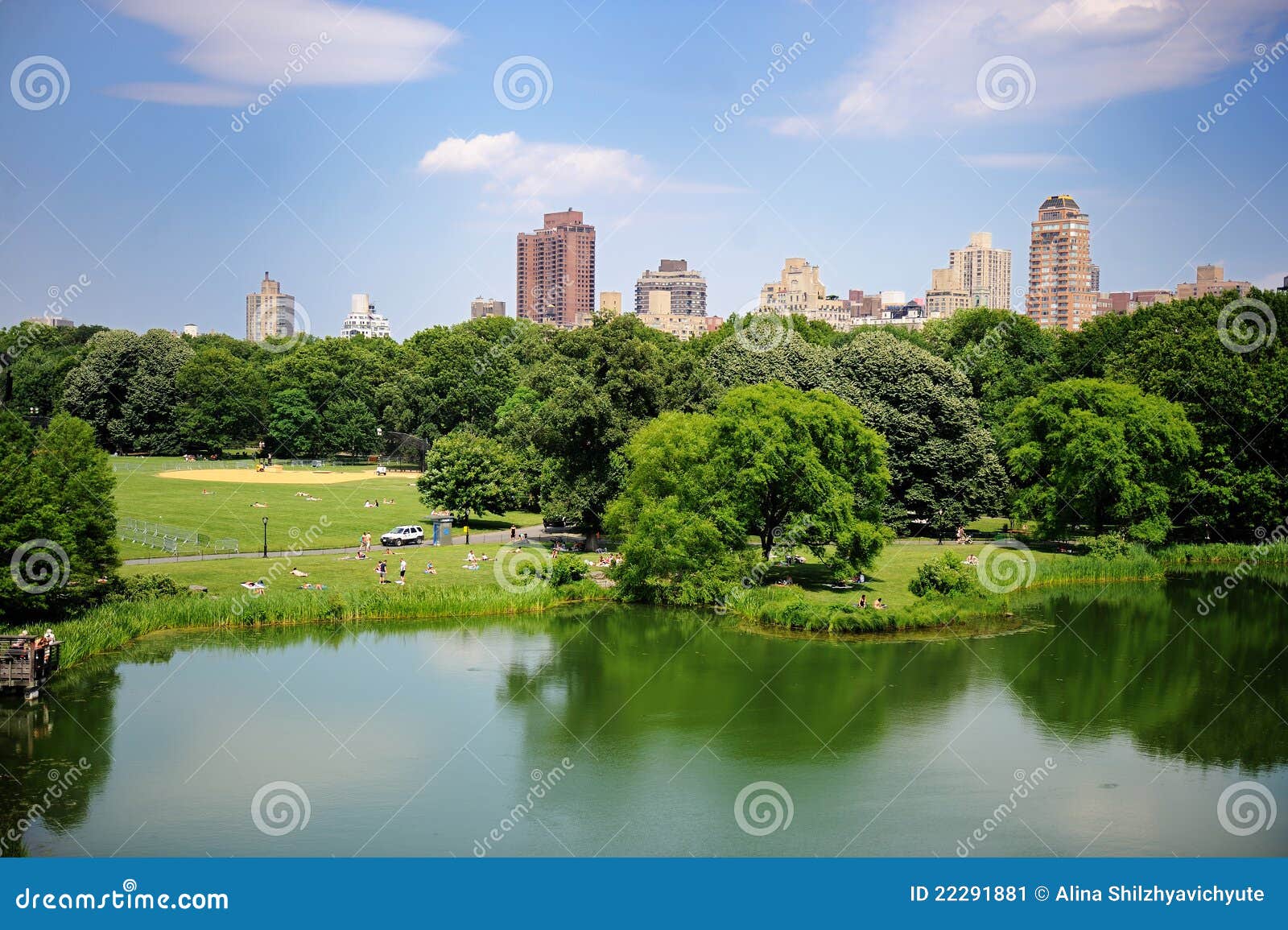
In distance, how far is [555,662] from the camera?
1142 inches

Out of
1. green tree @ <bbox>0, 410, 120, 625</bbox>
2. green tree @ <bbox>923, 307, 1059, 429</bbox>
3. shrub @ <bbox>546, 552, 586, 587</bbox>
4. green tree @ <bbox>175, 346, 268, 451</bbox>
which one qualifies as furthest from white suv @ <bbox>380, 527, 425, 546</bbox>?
green tree @ <bbox>175, 346, 268, 451</bbox>

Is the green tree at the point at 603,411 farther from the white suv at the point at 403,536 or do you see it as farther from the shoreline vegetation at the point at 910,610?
the shoreline vegetation at the point at 910,610

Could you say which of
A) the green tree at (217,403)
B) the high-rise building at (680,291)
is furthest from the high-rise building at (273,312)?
the high-rise building at (680,291)

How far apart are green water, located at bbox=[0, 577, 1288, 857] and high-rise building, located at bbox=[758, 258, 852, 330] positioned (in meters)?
158

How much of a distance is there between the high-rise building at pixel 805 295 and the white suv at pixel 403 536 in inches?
5729

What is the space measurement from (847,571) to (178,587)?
20465 millimetres

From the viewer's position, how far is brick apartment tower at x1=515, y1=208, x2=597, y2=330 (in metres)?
185

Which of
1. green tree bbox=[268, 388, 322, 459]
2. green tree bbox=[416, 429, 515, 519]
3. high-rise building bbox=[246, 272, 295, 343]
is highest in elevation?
high-rise building bbox=[246, 272, 295, 343]

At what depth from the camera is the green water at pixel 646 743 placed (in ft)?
61.2

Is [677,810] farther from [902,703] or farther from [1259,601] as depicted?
[1259,601]

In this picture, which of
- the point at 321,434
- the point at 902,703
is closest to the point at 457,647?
the point at 902,703

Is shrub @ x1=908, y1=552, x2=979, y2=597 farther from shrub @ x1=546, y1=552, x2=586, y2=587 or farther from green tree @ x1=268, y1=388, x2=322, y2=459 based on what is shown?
green tree @ x1=268, y1=388, x2=322, y2=459

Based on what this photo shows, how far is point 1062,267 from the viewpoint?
157625mm

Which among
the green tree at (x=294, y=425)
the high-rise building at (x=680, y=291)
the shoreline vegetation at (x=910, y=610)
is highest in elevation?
the high-rise building at (x=680, y=291)
